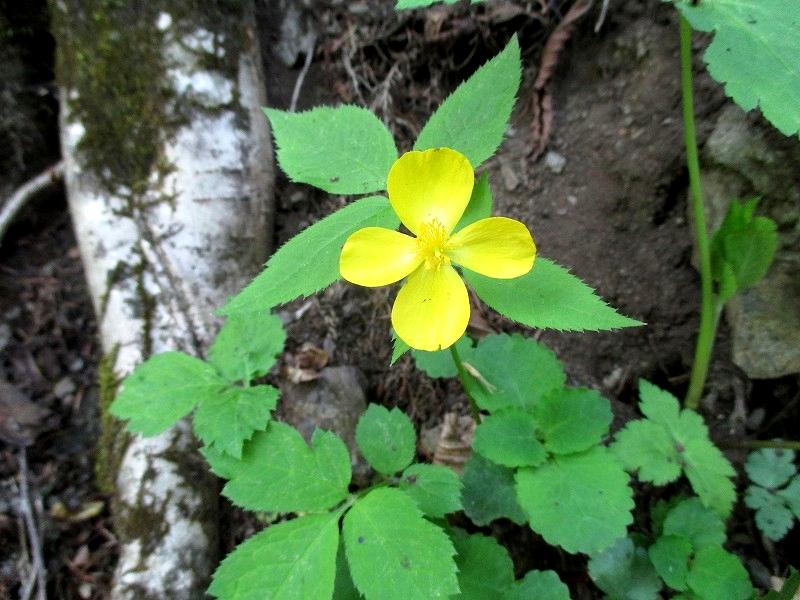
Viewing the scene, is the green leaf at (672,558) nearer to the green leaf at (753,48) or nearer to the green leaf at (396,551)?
the green leaf at (396,551)

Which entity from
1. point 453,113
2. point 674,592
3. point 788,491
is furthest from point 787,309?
point 453,113

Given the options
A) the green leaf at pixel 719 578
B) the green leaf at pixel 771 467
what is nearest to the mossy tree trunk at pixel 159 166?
the green leaf at pixel 719 578

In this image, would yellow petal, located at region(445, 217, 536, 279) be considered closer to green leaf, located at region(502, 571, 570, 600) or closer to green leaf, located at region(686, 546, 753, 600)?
Result: green leaf, located at region(502, 571, 570, 600)

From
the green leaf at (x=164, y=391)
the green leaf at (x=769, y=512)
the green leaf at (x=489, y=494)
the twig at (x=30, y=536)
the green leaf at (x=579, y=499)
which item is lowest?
the twig at (x=30, y=536)

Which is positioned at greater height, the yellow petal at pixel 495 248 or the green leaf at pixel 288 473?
the yellow petal at pixel 495 248

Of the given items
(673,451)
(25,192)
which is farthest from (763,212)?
(25,192)

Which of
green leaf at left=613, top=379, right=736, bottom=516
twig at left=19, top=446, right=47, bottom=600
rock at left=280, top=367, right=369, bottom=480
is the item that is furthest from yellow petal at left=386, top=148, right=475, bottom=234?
twig at left=19, top=446, right=47, bottom=600

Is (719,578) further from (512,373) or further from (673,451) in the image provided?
(512,373)
